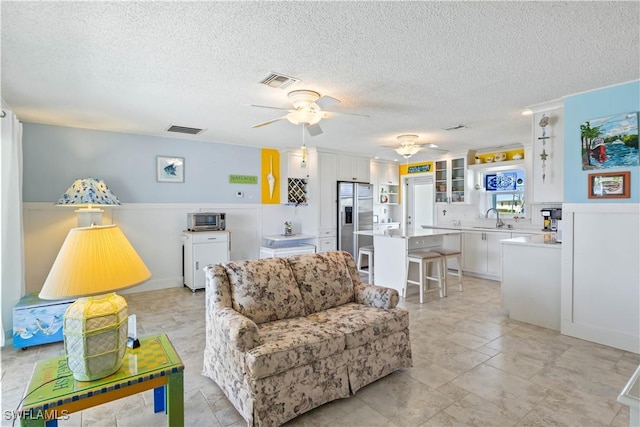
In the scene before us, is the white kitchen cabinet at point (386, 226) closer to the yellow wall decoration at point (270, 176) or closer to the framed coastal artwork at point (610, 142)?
the yellow wall decoration at point (270, 176)

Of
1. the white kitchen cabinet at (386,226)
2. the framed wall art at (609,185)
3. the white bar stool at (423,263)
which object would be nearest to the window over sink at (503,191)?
the white kitchen cabinet at (386,226)

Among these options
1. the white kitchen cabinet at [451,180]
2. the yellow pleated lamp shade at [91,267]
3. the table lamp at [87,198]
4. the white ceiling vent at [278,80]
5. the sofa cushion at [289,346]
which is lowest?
the sofa cushion at [289,346]

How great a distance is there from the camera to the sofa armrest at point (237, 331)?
73.5 inches

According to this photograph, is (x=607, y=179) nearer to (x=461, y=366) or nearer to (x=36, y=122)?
(x=461, y=366)

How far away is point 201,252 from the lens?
16.1 feet

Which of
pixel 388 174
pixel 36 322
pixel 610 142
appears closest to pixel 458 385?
pixel 610 142

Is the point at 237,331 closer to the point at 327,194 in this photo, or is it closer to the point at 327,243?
the point at 327,243

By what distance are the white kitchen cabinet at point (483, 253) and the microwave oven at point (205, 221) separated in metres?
4.31

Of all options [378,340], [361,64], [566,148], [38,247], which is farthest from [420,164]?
[38,247]

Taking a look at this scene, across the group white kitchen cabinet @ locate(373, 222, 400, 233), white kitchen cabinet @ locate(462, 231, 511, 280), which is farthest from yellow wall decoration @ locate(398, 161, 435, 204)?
white kitchen cabinet @ locate(462, 231, 511, 280)

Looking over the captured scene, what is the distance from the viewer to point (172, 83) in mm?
2855

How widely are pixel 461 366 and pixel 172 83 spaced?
3.39 m

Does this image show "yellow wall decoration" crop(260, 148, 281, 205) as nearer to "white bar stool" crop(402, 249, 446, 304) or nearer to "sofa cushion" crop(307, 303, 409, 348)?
"white bar stool" crop(402, 249, 446, 304)

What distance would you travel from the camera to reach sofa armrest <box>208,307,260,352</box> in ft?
6.13
